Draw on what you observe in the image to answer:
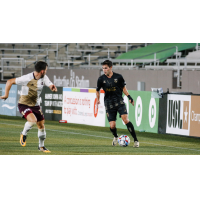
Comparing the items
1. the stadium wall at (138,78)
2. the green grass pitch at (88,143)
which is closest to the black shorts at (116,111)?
the green grass pitch at (88,143)

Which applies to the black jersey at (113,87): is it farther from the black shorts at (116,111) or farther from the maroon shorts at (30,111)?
the maroon shorts at (30,111)

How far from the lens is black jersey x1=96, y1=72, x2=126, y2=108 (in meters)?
10.8

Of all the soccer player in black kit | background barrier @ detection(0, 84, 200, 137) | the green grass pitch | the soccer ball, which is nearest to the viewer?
the green grass pitch

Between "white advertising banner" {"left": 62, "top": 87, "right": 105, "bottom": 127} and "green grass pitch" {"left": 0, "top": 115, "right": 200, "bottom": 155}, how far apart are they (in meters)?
0.89

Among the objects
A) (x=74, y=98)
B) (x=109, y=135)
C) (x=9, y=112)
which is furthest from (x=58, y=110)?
(x=109, y=135)

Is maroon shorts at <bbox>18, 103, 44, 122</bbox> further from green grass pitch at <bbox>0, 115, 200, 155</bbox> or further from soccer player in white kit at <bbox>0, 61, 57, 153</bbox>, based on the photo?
green grass pitch at <bbox>0, 115, 200, 155</bbox>

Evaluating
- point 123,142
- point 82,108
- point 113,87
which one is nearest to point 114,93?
point 113,87

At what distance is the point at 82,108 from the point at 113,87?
708cm

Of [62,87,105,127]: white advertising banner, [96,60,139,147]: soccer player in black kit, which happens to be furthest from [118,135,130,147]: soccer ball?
[62,87,105,127]: white advertising banner

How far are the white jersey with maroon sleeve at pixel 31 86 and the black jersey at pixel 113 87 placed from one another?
1.87 m

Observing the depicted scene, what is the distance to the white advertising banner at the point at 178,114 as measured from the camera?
537 inches

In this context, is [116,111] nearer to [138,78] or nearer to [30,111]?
[30,111]

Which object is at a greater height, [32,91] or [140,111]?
[32,91]

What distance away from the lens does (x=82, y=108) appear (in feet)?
58.4
